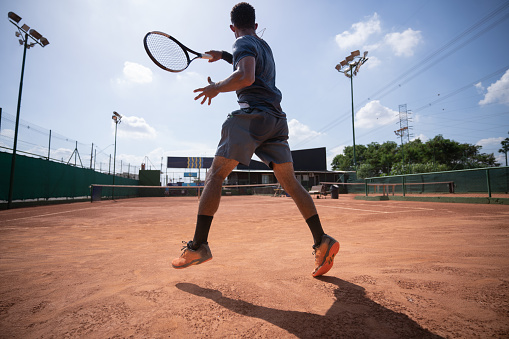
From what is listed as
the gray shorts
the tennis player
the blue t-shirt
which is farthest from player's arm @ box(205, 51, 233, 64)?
the gray shorts

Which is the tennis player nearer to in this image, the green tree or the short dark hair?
the short dark hair

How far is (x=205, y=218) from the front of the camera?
1.85 meters

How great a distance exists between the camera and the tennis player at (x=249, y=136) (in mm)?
1844

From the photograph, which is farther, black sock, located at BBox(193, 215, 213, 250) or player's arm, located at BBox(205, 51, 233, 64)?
player's arm, located at BBox(205, 51, 233, 64)

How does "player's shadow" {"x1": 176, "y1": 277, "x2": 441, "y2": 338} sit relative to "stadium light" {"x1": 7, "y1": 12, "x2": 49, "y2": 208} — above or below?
below

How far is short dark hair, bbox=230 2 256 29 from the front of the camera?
224 centimetres

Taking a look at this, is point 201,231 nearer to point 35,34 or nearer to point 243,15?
point 243,15

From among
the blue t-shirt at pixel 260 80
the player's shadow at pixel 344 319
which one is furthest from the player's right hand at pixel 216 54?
the player's shadow at pixel 344 319

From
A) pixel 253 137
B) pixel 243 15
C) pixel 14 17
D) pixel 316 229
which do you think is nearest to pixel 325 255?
pixel 316 229

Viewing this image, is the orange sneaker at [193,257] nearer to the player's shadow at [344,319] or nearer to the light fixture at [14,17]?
the player's shadow at [344,319]

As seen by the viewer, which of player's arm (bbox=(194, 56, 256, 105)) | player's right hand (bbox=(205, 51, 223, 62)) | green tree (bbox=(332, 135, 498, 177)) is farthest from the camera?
green tree (bbox=(332, 135, 498, 177))

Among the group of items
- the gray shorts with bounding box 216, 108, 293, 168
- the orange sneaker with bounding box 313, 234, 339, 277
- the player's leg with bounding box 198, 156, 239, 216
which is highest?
the gray shorts with bounding box 216, 108, 293, 168

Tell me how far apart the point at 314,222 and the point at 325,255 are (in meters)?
0.27

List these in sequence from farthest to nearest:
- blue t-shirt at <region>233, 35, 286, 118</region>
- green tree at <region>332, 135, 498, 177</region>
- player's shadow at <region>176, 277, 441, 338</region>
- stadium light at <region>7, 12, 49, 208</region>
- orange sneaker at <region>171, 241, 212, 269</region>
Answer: green tree at <region>332, 135, 498, 177</region>, stadium light at <region>7, 12, 49, 208</region>, blue t-shirt at <region>233, 35, 286, 118</region>, orange sneaker at <region>171, 241, 212, 269</region>, player's shadow at <region>176, 277, 441, 338</region>
